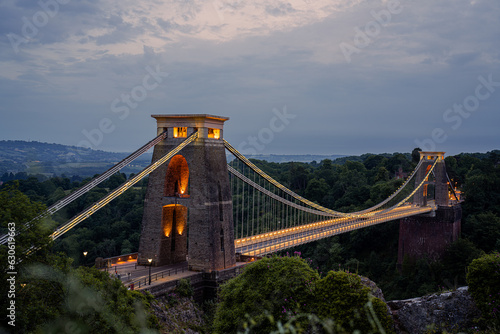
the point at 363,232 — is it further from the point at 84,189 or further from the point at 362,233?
the point at 84,189

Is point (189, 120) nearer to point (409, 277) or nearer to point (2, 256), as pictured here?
point (2, 256)

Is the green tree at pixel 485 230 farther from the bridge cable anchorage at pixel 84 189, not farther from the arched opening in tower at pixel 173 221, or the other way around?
the bridge cable anchorage at pixel 84 189

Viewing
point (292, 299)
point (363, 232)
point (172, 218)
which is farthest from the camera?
point (363, 232)

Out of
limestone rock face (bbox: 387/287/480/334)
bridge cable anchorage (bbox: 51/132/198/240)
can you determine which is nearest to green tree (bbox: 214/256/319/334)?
limestone rock face (bbox: 387/287/480/334)

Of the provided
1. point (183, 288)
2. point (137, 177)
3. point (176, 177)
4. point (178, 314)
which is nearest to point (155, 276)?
point (183, 288)

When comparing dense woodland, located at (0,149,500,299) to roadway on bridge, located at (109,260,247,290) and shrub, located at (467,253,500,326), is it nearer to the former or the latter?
roadway on bridge, located at (109,260,247,290)

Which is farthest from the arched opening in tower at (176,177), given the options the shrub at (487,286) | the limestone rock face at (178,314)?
the shrub at (487,286)
